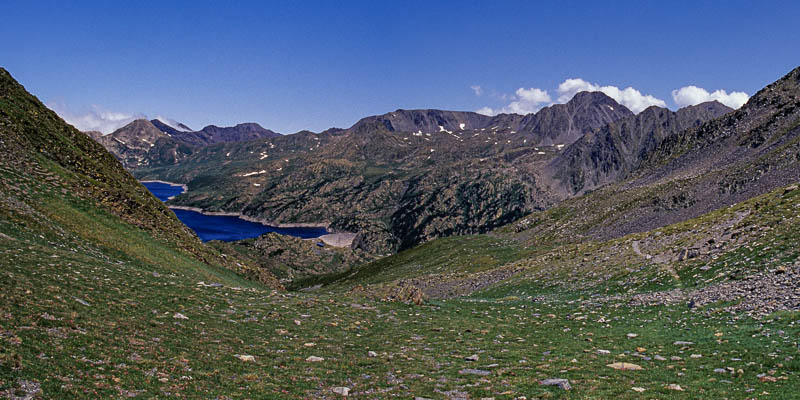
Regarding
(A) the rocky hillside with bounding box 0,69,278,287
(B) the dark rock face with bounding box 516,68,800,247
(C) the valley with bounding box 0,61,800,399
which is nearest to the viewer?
(C) the valley with bounding box 0,61,800,399

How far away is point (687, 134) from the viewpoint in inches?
7175

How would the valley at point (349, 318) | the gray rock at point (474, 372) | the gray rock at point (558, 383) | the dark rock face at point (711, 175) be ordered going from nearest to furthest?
1. the valley at point (349, 318)
2. the gray rock at point (558, 383)
3. the gray rock at point (474, 372)
4. the dark rock face at point (711, 175)

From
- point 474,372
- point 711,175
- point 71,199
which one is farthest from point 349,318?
point 711,175

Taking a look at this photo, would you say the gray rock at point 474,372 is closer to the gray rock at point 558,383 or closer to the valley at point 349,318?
the valley at point 349,318

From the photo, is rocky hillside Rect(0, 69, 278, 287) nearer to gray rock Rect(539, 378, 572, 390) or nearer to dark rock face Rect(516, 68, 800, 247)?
gray rock Rect(539, 378, 572, 390)

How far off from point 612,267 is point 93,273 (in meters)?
46.4

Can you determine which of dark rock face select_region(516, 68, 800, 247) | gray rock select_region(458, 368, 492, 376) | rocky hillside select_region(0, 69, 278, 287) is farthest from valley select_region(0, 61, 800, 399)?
dark rock face select_region(516, 68, 800, 247)

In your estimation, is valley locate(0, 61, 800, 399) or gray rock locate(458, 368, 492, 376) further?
gray rock locate(458, 368, 492, 376)

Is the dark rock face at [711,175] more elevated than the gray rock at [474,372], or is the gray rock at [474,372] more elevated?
the dark rock face at [711,175]

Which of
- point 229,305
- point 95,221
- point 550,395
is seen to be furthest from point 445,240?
point 550,395

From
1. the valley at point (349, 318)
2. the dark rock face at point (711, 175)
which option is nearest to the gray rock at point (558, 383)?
the valley at point (349, 318)

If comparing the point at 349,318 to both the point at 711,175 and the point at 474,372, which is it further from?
the point at 711,175

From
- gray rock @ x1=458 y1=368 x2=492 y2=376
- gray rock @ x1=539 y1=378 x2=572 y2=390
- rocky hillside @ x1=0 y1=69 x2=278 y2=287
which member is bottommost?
gray rock @ x1=458 y1=368 x2=492 y2=376

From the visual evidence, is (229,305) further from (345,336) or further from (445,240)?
(445,240)
